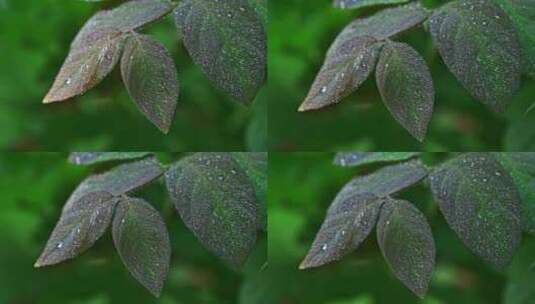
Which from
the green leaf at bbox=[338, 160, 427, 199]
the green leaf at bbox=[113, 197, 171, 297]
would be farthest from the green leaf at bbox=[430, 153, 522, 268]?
the green leaf at bbox=[113, 197, 171, 297]

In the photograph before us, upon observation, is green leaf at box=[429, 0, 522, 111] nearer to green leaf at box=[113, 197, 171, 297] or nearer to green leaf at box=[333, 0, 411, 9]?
green leaf at box=[333, 0, 411, 9]

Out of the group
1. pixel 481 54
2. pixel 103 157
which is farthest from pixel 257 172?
pixel 481 54

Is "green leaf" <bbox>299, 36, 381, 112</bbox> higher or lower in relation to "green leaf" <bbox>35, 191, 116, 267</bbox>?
higher

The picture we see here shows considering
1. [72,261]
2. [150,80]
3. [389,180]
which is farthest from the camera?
[72,261]

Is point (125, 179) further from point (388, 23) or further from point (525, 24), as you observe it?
point (525, 24)

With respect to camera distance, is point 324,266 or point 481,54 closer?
point 481,54

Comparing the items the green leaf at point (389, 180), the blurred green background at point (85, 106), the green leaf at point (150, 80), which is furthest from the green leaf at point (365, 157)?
the green leaf at point (150, 80)

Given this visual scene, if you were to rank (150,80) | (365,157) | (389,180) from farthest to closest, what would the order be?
(365,157), (389,180), (150,80)
